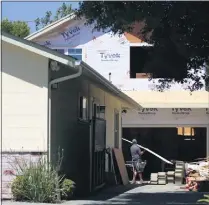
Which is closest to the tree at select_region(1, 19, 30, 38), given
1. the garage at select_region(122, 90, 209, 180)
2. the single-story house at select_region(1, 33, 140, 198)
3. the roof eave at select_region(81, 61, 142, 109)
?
the garage at select_region(122, 90, 209, 180)

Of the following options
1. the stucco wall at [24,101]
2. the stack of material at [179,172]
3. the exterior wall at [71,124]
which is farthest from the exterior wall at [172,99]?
the stucco wall at [24,101]

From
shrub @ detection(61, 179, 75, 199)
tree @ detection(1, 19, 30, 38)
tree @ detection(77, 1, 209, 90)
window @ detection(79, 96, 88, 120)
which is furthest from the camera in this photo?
tree @ detection(1, 19, 30, 38)

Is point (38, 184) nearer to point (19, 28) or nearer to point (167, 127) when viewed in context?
point (167, 127)

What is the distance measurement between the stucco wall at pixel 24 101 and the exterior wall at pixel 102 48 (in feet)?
46.7

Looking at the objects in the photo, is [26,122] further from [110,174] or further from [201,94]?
[201,94]

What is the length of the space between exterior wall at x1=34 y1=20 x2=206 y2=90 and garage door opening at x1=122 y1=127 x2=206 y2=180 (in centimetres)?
216

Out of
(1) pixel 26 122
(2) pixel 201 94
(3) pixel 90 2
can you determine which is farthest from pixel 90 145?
(2) pixel 201 94

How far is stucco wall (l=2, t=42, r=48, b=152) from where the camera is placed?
41.7 ft

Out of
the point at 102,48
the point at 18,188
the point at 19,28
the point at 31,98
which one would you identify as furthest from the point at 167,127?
the point at 19,28

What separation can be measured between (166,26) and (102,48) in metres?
16.4

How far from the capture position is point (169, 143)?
89.1 ft

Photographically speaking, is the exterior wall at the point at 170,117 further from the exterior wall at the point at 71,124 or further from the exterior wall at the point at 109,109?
the exterior wall at the point at 71,124

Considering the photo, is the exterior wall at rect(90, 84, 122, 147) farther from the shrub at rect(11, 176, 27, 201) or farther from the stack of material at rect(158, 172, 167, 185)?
the shrub at rect(11, 176, 27, 201)

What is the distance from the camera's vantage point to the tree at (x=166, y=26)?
33.1 ft
